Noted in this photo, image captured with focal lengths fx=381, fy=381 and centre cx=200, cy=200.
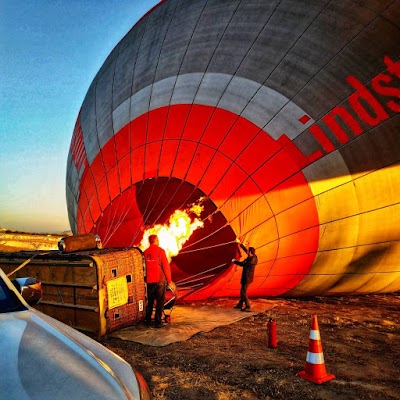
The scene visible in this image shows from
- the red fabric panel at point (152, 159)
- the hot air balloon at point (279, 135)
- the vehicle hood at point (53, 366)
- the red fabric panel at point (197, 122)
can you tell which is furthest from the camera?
the red fabric panel at point (152, 159)

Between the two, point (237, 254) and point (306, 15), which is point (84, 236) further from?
point (306, 15)

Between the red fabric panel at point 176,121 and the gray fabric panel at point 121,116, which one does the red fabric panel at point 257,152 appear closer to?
the red fabric panel at point 176,121

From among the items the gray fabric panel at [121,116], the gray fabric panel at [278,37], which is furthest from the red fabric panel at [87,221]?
the gray fabric panel at [278,37]

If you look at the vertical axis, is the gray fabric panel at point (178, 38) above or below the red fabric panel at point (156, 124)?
above

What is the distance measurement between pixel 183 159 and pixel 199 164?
1.14 feet

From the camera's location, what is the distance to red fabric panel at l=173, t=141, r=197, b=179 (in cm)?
670

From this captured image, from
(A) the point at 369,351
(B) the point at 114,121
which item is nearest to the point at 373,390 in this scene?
(A) the point at 369,351

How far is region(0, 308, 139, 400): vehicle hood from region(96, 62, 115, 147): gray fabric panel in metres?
6.33

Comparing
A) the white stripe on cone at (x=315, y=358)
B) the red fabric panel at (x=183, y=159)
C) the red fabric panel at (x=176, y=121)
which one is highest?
the red fabric panel at (x=176, y=121)

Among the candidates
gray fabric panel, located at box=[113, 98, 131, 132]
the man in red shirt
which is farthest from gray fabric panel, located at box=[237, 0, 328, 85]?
the man in red shirt

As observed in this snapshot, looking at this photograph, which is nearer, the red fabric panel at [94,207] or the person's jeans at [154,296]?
the person's jeans at [154,296]

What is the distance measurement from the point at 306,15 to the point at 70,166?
718 centimetres

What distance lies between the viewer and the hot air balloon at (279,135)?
225 inches

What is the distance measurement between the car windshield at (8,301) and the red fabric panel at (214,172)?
13.9 feet
